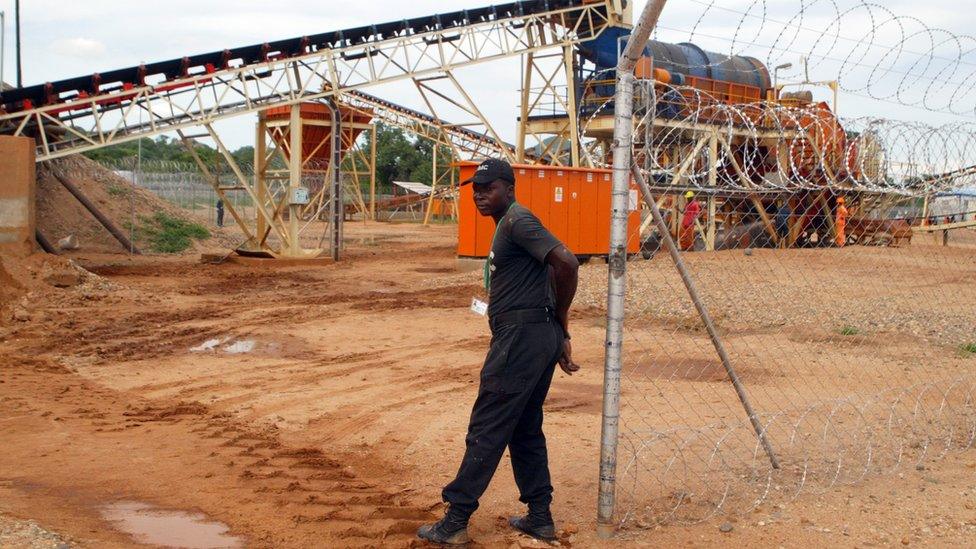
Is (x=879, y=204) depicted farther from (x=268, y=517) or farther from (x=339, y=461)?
(x=268, y=517)

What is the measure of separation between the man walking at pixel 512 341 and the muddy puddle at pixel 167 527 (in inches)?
43.8

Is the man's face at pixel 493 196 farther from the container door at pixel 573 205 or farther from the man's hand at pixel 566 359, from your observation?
the container door at pixel 573 205

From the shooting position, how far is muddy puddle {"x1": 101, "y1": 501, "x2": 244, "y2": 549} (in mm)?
5043

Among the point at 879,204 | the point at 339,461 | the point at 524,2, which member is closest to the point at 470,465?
the point at 339,461

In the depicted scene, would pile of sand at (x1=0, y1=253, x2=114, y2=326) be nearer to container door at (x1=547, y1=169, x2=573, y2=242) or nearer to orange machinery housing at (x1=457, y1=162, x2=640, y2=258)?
orange machinery housing at (x1=457, y1=162, x2=640, y2=258)

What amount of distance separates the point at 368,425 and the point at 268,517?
2.41m

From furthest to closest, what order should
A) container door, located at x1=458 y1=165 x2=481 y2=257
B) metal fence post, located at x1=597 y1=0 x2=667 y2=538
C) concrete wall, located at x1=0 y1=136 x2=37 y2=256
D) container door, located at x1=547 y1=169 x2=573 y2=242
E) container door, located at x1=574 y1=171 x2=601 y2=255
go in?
container door, located at x1=574 y1=171 x2=601 y2=255, container door, located at x1=547 y1=169 x2=573 y2=242, container door, located at x1=458 y1=165 x2=481 y2=257, concrete wall, located at x1=0 y1=136 x2=37 y2=256, metal fence post, located at x1=597 y1=0 x2=667 y2=538

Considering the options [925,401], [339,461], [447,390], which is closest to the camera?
[339,461]

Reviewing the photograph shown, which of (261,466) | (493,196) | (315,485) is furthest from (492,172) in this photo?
(261,466)

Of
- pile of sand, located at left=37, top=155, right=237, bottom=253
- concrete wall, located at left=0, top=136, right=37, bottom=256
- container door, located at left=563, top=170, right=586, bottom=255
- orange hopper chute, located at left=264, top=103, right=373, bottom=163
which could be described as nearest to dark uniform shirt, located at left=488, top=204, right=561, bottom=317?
concrete wall, located at left=0, top=136, right=37, bottom=256

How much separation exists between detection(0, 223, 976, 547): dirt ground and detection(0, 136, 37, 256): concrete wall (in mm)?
2227

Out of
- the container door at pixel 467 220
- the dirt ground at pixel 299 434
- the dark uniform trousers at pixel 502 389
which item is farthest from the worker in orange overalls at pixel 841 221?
the container door at pixel 467 220

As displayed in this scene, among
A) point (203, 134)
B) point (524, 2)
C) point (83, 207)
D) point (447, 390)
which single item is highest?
point (524, 2)

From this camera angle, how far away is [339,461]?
263 inches
